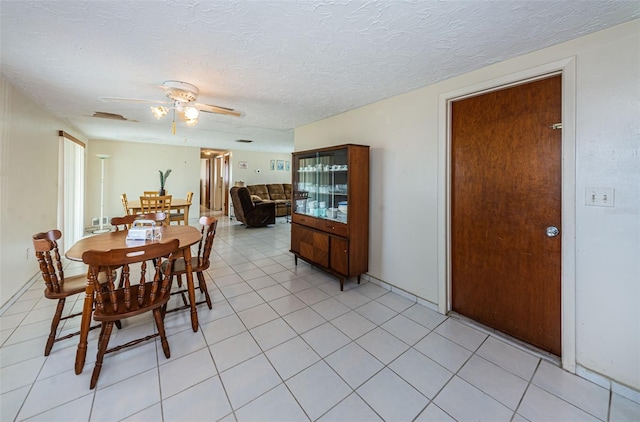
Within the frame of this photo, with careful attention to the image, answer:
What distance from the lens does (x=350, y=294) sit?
282cm

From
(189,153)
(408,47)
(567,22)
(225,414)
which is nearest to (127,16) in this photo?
(408,47)

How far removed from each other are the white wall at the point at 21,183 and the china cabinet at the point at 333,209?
2.90 meters

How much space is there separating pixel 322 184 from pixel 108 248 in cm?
238

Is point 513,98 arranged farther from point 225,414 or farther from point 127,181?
point 127,181

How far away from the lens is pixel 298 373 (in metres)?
1.65

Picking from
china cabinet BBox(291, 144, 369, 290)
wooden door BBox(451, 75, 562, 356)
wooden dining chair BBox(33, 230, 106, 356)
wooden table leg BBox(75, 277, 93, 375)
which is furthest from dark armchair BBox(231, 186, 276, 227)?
wooden door BBox(451, 75, 562, 356)

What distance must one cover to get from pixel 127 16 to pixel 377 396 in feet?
8.78

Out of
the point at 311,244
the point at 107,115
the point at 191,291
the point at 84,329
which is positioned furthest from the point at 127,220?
the point at 311,244

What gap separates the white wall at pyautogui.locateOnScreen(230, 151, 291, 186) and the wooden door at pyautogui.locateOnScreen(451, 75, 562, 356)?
6.95 m

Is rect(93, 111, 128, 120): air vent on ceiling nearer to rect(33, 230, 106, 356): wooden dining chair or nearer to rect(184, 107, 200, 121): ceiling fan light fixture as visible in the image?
rect(184, 107, 200, 121): ceiling fan light fixture

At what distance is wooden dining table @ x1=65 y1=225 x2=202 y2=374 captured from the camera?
1.62m

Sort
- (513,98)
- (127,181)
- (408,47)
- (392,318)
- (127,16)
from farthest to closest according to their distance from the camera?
(127,181) → (392,318) → (513,98) → (408,47) → (127,16)

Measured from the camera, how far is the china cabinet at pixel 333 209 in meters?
2.85

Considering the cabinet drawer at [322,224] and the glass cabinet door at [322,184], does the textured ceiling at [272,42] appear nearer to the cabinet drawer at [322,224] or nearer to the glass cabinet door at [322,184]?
the glass cabinet door at [322,184]
